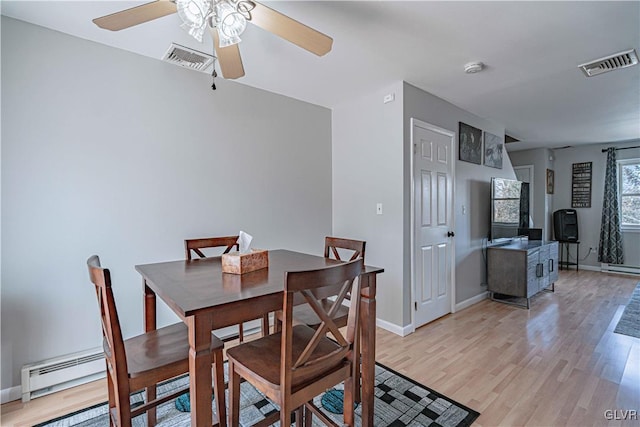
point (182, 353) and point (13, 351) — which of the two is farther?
point (13, 351)

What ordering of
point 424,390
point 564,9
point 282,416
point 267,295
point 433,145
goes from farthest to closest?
point 433,145 → point 424,390 → point 564,9 → point 267,295 → point 282,416

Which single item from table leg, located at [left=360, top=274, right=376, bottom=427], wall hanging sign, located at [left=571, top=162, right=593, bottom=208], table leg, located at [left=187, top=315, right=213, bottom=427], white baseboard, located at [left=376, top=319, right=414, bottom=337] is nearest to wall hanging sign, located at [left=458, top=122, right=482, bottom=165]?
white baseboard, located at [left=376, top=319, right=414, bottom=337]

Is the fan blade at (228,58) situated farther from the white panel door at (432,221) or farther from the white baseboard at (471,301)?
the white baseboard at (471,301)

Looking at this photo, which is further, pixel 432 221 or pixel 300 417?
pixel 432 221

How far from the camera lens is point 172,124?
254cm

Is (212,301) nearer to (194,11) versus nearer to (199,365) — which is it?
(199,365)

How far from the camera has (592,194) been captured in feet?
19.3

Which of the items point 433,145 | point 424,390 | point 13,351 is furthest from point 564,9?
point 13,351

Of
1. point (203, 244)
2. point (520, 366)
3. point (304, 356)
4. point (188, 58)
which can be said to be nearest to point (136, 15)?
point (188, 58)

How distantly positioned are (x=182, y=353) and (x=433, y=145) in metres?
2.97

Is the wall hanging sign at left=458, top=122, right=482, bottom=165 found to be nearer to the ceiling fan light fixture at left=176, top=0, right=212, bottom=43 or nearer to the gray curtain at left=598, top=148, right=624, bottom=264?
the ceiling fan light fixture at left=176, top=0, right=212, bottom=43

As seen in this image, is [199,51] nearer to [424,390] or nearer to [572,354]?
[424,390]

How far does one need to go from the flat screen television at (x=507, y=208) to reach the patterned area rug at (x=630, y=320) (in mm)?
1401

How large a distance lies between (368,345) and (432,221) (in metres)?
2.01
